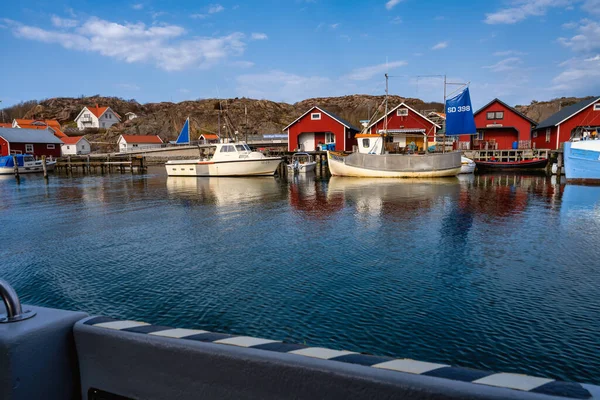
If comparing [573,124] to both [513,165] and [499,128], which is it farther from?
[513,165]

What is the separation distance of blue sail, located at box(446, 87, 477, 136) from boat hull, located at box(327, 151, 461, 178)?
9.85ft

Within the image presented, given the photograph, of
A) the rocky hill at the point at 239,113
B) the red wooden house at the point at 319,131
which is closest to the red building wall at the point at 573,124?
the red wooden house at the point at 319,131

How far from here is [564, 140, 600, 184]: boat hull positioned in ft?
95.8

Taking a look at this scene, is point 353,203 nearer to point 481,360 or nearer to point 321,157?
point 481,360

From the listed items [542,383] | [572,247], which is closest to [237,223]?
[572,247]

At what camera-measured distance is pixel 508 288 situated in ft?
27.0

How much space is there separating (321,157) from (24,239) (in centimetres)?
3579

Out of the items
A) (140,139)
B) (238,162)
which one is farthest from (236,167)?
(140,139)

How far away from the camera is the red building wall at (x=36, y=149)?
57.4m

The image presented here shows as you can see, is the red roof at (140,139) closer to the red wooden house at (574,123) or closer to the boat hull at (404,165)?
the boat hull at (404,165)

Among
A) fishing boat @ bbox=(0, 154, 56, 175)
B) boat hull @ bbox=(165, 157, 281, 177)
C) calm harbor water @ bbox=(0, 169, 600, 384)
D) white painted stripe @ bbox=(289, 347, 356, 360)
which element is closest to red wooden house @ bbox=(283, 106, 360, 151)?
boat hull @ bbox=(165, 157, 281, 177)

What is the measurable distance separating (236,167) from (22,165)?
31.6 meters

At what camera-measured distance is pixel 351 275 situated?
914 centimetres

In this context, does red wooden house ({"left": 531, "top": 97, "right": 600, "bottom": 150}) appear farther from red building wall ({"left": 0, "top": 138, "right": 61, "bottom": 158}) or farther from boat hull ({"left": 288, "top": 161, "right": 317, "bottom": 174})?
red building wall ({"left": 0, "top": 138, "right": 61, "bottom": 158})
